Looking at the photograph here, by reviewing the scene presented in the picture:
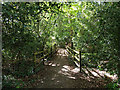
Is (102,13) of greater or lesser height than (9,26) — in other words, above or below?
above

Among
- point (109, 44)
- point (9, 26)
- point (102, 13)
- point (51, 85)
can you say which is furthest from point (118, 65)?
point (9, 26)

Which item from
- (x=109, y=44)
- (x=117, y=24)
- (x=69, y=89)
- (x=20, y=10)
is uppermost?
(x=20, y=10)

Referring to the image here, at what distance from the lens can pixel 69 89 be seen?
3.67 m

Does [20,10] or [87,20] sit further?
[87,20]

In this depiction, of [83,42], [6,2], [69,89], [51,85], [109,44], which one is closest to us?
[6,2]

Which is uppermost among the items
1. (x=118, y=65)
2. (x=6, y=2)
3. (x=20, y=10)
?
(x=6, y=2)

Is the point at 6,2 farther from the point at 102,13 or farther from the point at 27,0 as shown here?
the point at 102,13

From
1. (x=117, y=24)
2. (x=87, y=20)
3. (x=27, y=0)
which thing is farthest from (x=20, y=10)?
(x=87, y=20)

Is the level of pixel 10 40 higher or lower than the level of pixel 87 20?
lower

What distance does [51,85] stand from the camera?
3996 millimetres

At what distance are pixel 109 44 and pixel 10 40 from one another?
10.2 ft

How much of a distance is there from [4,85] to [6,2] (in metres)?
2.55

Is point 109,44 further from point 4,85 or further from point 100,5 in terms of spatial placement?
point 4,85

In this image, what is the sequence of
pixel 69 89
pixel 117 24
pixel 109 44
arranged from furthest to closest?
1. pixel 69 89
2. pixel 109 44
3. pixel 117 24
